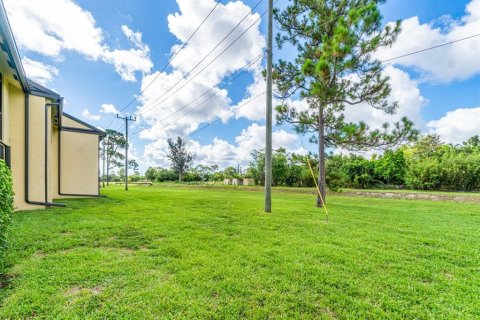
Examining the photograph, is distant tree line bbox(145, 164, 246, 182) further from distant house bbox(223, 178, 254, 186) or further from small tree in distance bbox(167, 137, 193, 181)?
distant house bbox(223, 178, 254, 186)

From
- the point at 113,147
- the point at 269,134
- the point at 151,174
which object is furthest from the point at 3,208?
the point at 151,174

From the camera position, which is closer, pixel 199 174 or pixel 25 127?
pixel 25 127

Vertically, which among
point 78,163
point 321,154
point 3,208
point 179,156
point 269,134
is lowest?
point 3,208

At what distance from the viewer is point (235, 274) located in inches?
108

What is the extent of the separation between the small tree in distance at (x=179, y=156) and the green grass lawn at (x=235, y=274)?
1879 inches

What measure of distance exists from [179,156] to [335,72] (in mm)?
46998

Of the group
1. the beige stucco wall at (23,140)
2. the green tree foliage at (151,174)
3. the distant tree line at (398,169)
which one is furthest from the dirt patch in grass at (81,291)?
the green tree foliage at (151,174)

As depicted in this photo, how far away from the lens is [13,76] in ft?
18.4

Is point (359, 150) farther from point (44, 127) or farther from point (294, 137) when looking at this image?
point (44, 127)

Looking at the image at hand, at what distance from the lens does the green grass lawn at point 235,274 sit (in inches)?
81.7

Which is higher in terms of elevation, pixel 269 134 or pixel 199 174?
pixel 269 134

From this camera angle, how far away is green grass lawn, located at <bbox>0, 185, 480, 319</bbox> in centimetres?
208

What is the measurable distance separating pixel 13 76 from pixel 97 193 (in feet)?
24.3

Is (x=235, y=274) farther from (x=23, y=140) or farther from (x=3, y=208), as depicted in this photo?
(x=23, y=140)
